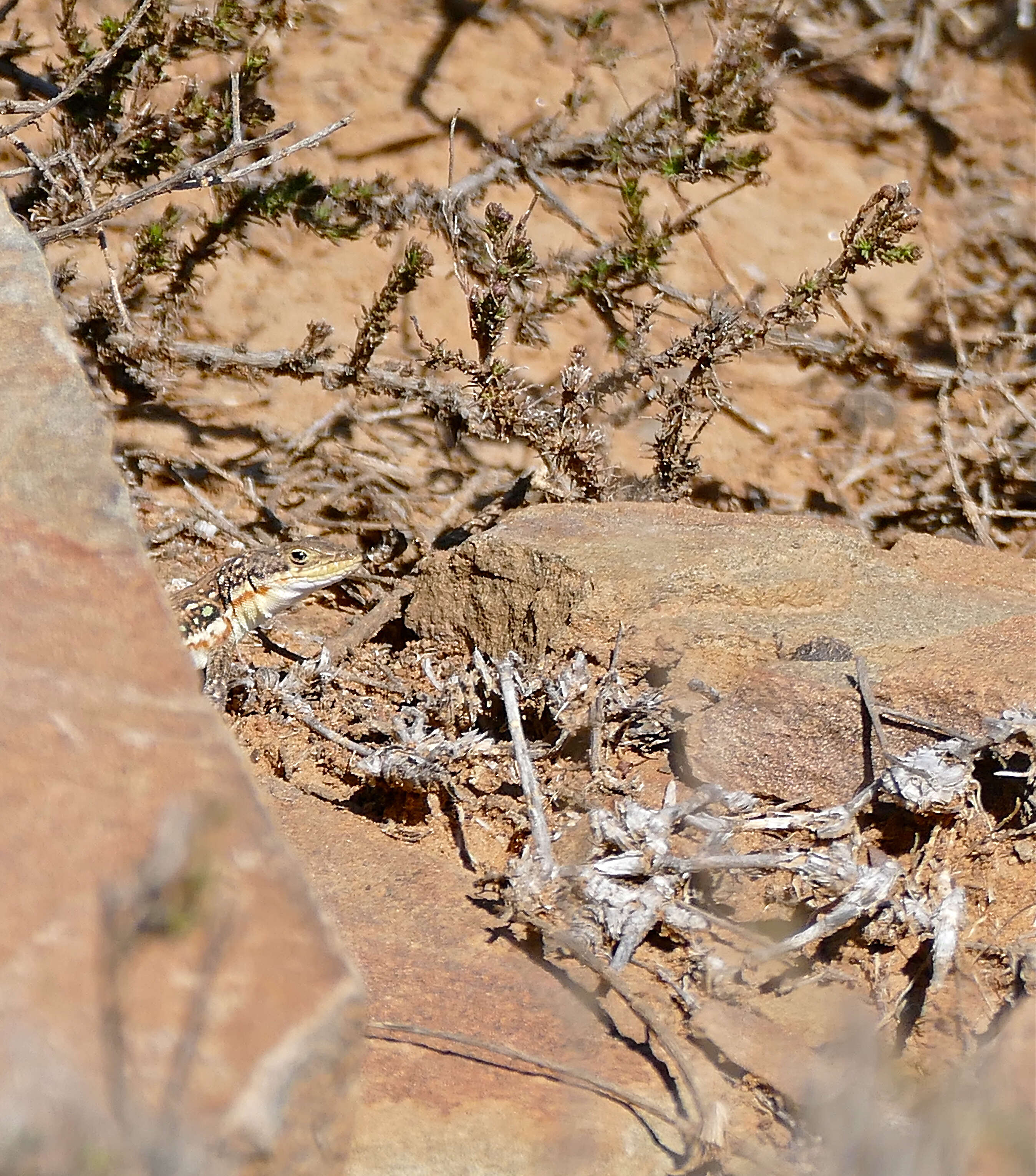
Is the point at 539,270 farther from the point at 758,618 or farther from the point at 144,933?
the point at 144,933

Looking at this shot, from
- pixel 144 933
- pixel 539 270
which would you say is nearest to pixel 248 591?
pixel 539 270

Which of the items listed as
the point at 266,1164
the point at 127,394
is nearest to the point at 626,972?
the point at 266,1164

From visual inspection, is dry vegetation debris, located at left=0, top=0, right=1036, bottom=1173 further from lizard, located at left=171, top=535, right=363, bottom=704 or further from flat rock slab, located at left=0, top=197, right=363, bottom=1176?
flat rock slab, located at left=0, top=197, right=363, bottom=1176

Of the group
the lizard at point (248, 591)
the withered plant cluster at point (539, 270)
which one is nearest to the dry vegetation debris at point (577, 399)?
the withered plant cluster at point (539, 270)

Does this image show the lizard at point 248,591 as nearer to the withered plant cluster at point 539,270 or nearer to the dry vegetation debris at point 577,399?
the dry vegetation debris at point 577,399

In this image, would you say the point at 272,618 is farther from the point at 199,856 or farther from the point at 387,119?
the point at 199,856
